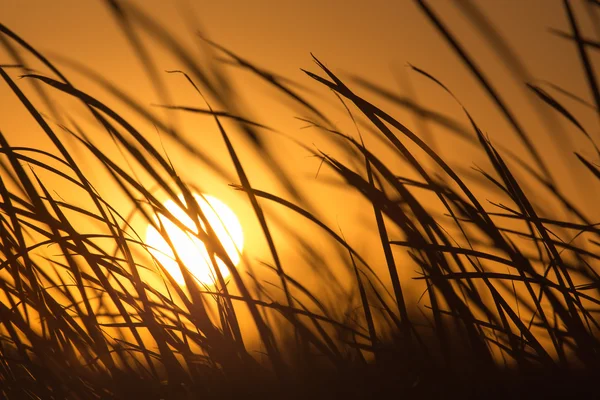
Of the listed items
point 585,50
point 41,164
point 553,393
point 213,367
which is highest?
point 41,164

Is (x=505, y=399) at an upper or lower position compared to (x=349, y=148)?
lower

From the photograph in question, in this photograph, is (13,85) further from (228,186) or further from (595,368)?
(595,368)

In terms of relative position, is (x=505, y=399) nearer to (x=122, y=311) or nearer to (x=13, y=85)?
(x=122, y=311)

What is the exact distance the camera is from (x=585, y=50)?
1.58 ft

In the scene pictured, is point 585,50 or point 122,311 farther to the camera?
point 122,311

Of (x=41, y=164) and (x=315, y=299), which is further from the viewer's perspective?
(x=315, y=299)

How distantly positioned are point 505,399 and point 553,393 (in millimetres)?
40

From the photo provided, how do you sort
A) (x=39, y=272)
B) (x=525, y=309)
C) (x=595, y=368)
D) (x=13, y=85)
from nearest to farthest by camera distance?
(x=595, y=368)
(x=13, y=85)
(x=525, y=309)
(x=39, y=272)

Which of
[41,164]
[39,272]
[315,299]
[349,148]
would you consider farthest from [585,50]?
[39,272]

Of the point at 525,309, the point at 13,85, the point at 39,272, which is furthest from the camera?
the point at 39,272

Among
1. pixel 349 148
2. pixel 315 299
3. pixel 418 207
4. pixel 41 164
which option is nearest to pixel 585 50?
pixel 418 207

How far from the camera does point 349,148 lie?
0.72 metres

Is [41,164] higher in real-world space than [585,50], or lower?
higher

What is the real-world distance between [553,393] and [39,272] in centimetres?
64
